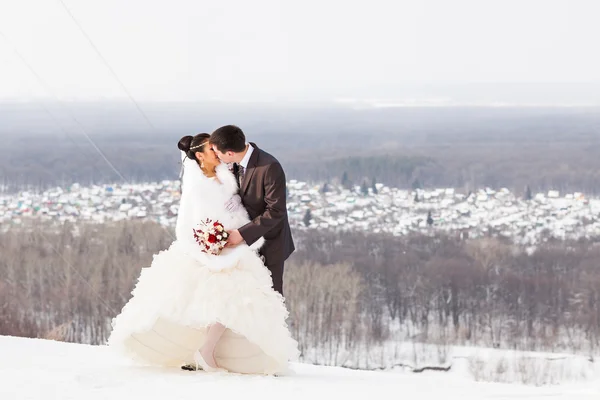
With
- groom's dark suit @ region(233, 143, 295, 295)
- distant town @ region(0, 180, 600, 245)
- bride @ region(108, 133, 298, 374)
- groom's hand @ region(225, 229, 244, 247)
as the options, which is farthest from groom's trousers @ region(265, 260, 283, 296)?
distant town @ region(0, 180, 600, 245)

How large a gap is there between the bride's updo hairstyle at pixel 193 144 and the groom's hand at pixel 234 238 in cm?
41

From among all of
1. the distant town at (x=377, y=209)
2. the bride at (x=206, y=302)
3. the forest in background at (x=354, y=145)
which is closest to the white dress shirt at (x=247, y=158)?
the bride at (x=206, y=302)

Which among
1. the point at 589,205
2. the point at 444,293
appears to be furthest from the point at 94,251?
the point at 589,205

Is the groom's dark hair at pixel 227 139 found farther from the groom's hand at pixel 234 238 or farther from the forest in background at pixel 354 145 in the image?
the forest in background at pixel 354 145

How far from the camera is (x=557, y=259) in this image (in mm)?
57500

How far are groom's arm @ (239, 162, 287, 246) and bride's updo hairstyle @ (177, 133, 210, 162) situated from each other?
35cm

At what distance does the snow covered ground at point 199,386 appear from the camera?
448cm

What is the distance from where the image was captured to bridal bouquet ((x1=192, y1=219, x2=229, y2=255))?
5.13m

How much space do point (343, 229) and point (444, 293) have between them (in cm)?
1247

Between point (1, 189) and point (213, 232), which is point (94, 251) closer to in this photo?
point (1, 189)

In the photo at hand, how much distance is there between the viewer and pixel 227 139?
5.06 metres

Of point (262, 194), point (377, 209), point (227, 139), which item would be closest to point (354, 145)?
point (377, 209)

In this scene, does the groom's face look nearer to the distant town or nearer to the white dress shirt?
the white dress shirt

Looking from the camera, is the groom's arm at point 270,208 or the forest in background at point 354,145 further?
the forest in background at point 354,145
